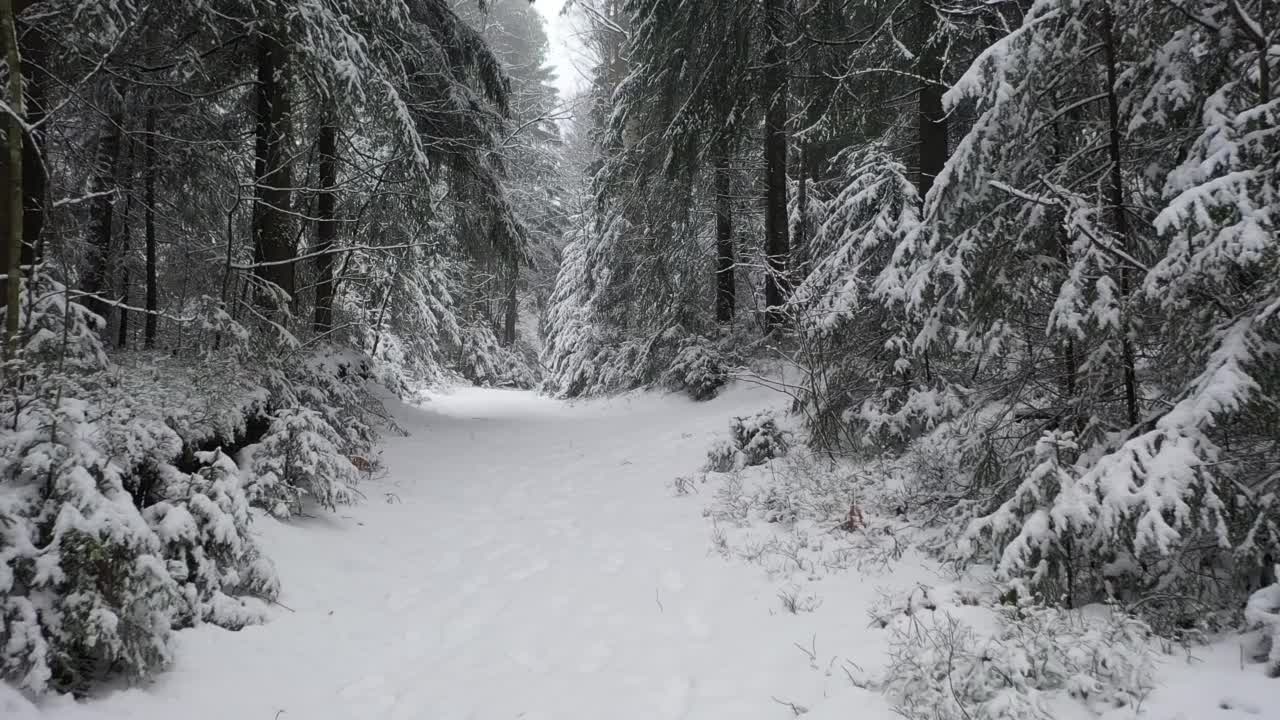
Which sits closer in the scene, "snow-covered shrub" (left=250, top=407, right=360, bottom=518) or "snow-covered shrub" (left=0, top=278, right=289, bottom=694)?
"snow-covered shrub" (left=0, top=278, right=289, bottom=694)

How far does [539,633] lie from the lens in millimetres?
3705

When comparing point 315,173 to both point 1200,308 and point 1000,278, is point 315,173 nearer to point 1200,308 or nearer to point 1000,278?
point 1000,278

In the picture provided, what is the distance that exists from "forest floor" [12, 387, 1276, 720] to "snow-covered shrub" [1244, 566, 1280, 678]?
0.15 metres

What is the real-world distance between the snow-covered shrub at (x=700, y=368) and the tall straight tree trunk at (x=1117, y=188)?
7.44 m

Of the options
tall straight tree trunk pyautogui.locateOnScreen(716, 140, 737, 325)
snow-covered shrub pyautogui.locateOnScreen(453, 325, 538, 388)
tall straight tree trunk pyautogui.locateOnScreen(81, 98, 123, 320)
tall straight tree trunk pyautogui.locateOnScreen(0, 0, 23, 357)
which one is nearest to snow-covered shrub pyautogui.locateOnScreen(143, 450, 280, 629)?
tall straight tree trunk pyautogui.locateOnScreen(0, 0, 23, 357)

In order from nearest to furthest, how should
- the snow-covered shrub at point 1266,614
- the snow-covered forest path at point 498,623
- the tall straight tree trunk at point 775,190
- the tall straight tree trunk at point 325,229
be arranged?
1. the snow-covered shrub at point 1266,614
2. the snow-covered forest path at point 498,623
3. the tall straight tree trunk at point 325,229
4. the tall straight tree trunk at point 775,190

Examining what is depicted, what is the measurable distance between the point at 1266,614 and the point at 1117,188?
2.24 m

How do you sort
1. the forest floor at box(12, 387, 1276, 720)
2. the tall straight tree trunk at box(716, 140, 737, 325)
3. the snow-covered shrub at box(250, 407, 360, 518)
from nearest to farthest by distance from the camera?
the forest floor at box(12, 387, 1276, 720) → the snow-covered shrub at box(250, 407, 360, 518) → the tall straight tree trunk at box(716, 140, 737, 325)

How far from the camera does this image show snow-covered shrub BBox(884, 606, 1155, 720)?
2.43 m

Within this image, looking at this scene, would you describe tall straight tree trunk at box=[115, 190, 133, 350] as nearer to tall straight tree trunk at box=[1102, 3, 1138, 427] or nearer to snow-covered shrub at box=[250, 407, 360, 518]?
snow-covered shrub at box=[250, 407, 360, 518]

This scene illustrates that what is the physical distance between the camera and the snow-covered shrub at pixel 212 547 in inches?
126

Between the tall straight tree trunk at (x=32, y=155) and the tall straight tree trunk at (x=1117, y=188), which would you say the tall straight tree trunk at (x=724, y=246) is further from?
the tall straight tree trunk at (x=32, y=155)

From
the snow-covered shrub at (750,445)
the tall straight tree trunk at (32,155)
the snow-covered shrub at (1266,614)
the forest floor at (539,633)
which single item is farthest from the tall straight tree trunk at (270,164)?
the snow-covered shrub at (1266,614)

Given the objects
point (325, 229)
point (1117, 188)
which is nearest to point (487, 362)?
point (325, 229)
